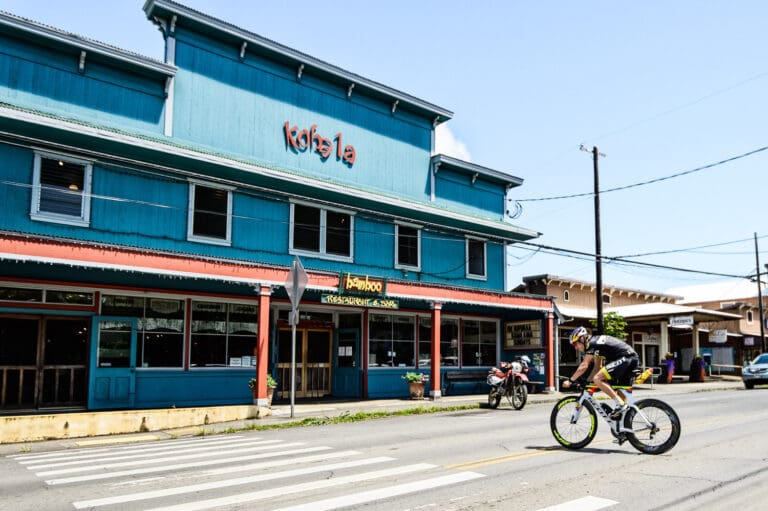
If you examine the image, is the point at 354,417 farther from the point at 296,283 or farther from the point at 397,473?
the point at 397,473

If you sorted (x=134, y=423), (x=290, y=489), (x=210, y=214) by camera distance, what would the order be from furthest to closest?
(x=210, y=214), (x=134, y=423), (x=290, y=489)

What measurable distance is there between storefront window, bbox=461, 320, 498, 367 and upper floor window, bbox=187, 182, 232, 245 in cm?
1073

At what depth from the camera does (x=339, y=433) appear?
13406mm

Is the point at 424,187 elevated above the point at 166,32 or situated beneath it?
situated beneath

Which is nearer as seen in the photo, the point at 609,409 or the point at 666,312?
the point at 609,409

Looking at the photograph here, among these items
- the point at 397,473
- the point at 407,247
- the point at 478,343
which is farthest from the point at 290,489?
the point at 478,343

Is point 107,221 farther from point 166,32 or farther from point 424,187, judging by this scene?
point 424,187

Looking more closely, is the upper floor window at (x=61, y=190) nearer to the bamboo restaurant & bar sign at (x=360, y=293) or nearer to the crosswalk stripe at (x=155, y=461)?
the bamboo restaurant & bar sign at (x=360, y=293)

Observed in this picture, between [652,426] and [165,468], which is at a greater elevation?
[652,426]

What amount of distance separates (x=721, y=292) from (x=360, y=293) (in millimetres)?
56437

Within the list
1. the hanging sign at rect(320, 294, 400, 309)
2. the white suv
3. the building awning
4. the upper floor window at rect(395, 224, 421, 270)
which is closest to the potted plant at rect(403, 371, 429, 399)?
the building awning

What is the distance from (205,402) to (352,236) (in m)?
6.99

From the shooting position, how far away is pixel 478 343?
26.1 metres

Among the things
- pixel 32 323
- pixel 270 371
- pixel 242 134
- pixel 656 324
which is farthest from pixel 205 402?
pixel 656 324
